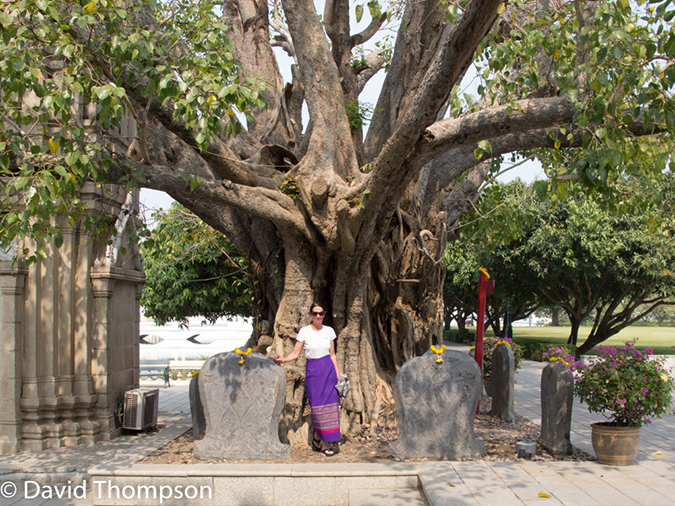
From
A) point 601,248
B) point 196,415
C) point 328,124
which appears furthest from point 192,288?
point 328,124

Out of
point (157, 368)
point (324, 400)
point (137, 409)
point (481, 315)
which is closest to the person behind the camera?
point (324, 400)

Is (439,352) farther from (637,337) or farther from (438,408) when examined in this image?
→ (637,337)

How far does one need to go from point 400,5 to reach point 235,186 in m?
5.11

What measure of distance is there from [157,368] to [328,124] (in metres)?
10.6

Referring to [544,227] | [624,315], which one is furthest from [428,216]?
[624,315]

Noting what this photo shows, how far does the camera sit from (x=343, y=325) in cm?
752

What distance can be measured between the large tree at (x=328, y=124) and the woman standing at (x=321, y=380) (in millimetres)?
479

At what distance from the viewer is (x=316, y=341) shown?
6.41 metres

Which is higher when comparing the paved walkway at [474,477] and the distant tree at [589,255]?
the distant tree at [589,255]

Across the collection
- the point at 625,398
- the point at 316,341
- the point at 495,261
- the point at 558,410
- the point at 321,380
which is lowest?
the point at 558,410

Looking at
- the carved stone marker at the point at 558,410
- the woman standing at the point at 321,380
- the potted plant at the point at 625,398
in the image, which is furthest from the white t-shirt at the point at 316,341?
the potted plant at the point at 625,398

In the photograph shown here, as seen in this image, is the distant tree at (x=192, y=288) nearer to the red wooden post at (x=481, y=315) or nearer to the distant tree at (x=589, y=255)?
the distant tree at (x=589, y=255)

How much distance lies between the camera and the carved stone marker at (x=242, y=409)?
6133 millimetres

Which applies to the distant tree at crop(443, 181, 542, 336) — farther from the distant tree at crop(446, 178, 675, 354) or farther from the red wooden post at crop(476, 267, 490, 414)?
the red wooden post at crop(476, 267, 490, 414)
